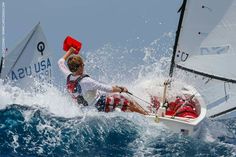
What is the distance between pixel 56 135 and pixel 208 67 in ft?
9.72

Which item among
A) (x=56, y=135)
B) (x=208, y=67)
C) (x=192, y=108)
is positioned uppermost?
(x=208, y=67)

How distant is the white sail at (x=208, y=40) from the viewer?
28.8ft

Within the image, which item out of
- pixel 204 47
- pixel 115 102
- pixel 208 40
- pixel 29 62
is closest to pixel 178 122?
pixel 115 102

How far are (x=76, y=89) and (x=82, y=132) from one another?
832 millimetres

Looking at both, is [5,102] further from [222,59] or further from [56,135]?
[222,59]

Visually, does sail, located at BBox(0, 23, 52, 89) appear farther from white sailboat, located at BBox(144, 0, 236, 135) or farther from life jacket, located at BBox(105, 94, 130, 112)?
white sailboat, located at BBox(144, 0, 236, 135)

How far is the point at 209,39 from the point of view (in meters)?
8.92

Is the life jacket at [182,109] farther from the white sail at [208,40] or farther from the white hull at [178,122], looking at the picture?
the white sail at [208,40]

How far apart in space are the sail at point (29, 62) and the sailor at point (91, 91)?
0.77m

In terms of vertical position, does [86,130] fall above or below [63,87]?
below

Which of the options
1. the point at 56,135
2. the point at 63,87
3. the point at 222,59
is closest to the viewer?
the point at 56,135

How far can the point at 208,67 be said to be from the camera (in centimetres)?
908

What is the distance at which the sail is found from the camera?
370 inches

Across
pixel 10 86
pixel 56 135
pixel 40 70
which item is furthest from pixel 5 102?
pixel 56 135
